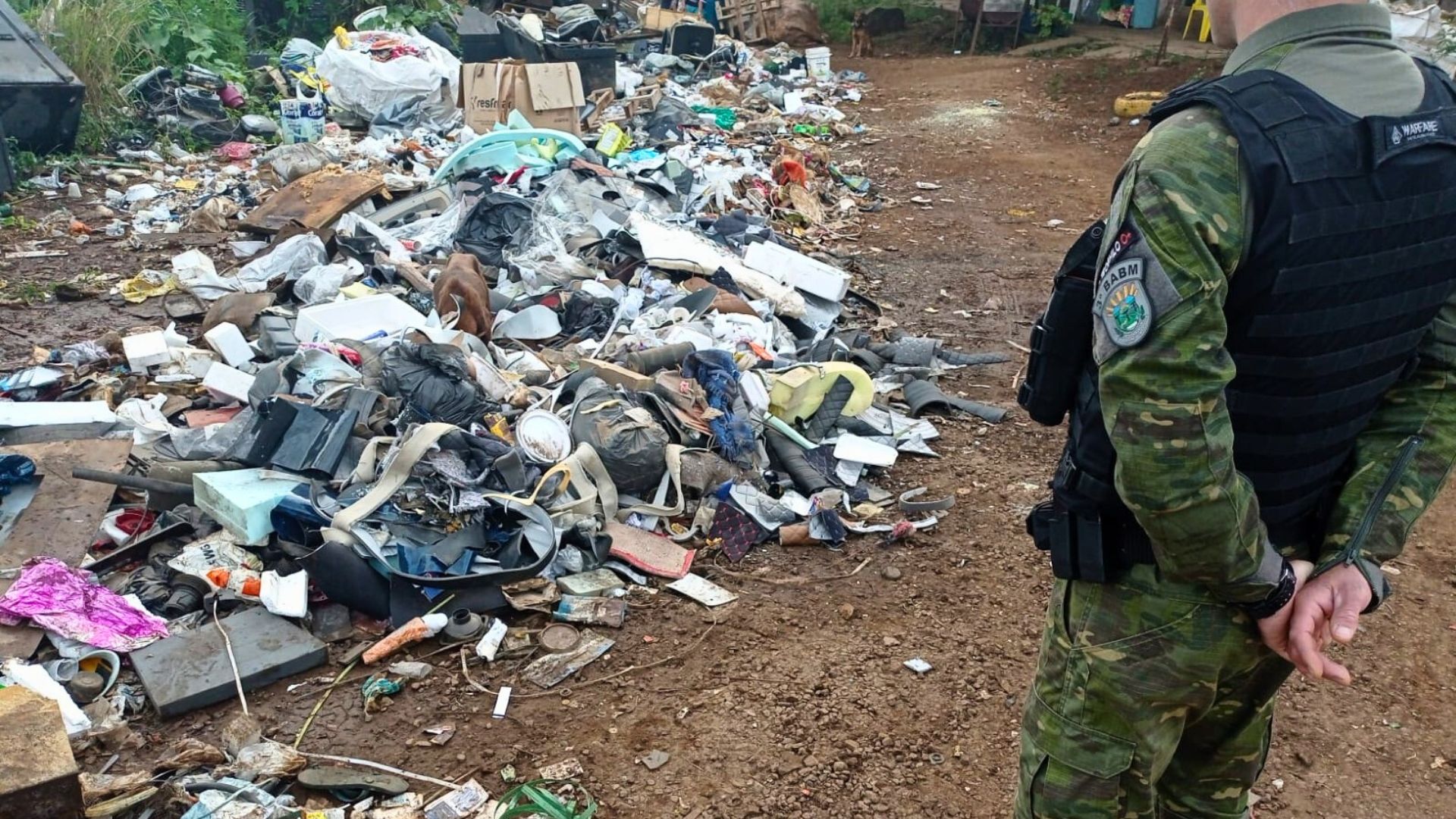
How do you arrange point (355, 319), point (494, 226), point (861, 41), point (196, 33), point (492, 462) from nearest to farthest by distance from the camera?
point (492, 462), point (355, 319), point (494, 226), point (196, 33), point (861, 41)

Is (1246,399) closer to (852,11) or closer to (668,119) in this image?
(668,119)

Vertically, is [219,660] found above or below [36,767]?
below

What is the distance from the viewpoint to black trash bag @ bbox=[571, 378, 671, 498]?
389 centimetres

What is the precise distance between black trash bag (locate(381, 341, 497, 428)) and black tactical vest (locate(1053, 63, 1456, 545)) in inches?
116

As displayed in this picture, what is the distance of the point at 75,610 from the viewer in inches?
122

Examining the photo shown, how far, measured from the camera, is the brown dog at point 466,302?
500 centimetres

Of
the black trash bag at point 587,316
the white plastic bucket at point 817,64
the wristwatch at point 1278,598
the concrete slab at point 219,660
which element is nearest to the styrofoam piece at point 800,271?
the black trash bag at point 587,316

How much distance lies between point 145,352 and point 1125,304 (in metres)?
4.77

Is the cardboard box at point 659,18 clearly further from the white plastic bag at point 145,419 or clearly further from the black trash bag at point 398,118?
the white plastic bag at point 145,419

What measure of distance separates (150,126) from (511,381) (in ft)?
22.8

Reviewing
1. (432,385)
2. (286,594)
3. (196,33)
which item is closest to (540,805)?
(286,594)

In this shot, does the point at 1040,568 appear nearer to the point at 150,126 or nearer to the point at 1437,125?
the point at 1437,125

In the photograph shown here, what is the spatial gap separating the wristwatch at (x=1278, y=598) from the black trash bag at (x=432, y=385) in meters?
3.14

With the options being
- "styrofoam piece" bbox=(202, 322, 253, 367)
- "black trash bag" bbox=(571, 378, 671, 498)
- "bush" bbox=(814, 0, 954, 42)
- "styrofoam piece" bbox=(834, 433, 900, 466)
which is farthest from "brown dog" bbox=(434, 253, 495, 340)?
"bush" bbox=(814, 0, 954, 42)
